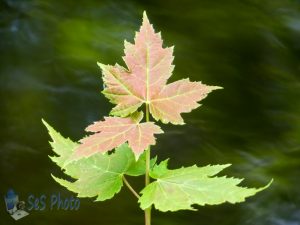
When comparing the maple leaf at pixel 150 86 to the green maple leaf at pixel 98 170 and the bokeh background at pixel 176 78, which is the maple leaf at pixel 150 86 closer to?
the green maple leaf at pixel 98 170

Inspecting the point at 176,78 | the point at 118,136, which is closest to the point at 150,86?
the point at 118,136

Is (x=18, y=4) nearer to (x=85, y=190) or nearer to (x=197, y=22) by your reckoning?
(x=197, y=22)

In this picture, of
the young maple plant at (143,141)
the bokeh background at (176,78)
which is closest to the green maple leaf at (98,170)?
the young maple plant at (143,141)

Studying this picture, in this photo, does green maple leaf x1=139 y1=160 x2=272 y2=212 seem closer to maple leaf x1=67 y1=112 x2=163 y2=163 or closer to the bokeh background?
maple leaf x1=67 y1=112 x2=163 y2=163

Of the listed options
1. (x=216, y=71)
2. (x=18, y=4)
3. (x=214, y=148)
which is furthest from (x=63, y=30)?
(x=214, y=148)

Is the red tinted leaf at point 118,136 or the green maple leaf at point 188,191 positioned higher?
the red tinted leaf at point 118,136

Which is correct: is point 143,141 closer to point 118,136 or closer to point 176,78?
point 118,136
